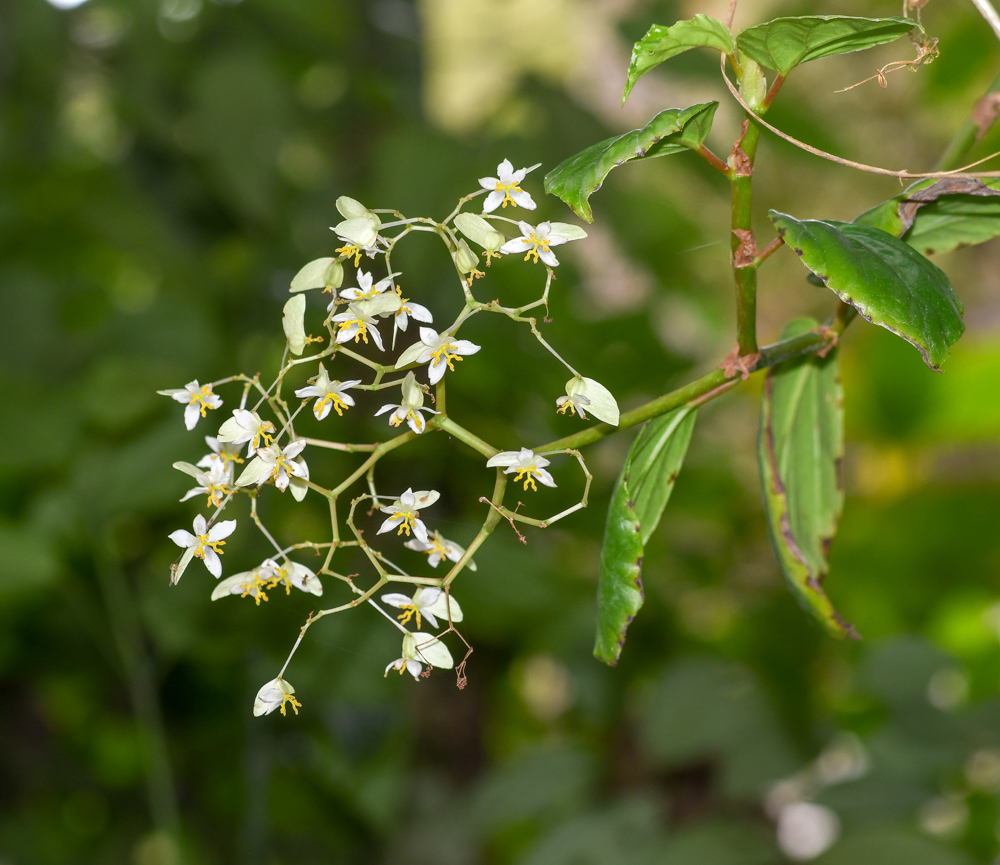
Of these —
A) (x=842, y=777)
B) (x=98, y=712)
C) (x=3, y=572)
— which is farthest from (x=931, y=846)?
(x=98, y=712)

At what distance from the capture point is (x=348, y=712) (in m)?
0.75

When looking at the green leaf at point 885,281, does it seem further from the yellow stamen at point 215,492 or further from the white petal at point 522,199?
the yellow stamen at point 215,492

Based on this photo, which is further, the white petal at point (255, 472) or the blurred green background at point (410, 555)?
the blurred green background at point (410, 555)

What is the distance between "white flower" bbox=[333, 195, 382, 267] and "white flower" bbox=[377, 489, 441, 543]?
70mm

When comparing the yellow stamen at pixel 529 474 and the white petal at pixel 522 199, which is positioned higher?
the white petal at pixel 522 199

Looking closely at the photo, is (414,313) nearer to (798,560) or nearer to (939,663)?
(798,560)

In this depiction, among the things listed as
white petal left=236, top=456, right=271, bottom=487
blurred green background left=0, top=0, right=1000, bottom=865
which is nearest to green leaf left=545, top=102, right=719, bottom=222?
white petal left=236, top=456, right=271, bottom=487

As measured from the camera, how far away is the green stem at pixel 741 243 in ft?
0.71

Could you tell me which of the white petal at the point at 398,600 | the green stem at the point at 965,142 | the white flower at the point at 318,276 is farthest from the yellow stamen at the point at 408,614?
the green stem at the point at 965,142

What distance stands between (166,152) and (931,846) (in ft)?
3.30

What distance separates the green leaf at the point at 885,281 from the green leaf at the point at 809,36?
4cm

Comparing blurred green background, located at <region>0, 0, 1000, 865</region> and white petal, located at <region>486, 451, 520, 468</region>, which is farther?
blurred green background, located at <region>0, 0, 1000, 865</region>

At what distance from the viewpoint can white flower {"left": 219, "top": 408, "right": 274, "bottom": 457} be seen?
25 centimetres

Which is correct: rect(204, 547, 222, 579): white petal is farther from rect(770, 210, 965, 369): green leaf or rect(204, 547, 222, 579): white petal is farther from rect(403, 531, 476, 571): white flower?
rect(770, 210, 965, 369): green leaf
